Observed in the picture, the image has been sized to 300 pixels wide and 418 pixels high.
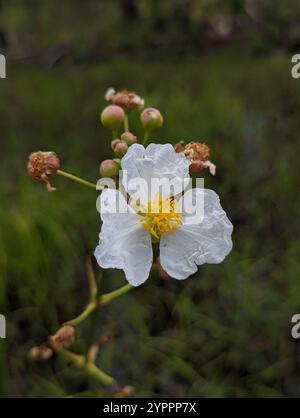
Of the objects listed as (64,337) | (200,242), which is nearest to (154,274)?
(64,337)

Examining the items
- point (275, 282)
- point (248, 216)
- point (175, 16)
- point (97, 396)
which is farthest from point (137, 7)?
point (97, 396)

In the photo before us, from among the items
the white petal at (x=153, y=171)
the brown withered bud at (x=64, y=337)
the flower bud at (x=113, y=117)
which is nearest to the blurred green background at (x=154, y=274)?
the brown withered bud at (x=64, y=337)

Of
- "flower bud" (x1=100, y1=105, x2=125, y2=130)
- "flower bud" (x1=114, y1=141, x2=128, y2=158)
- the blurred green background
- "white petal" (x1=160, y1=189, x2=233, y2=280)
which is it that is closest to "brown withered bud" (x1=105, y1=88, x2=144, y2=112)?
"flower bud" (x1=100, y1=105, x2=125, y2=130)

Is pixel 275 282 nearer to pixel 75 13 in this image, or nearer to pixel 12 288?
pixel 12 288

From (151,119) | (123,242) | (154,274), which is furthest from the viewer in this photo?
(154,274)

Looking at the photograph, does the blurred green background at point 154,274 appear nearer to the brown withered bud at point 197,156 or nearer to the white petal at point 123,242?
the white petal at point 123,242

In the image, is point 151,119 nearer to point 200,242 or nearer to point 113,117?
point 113,117
